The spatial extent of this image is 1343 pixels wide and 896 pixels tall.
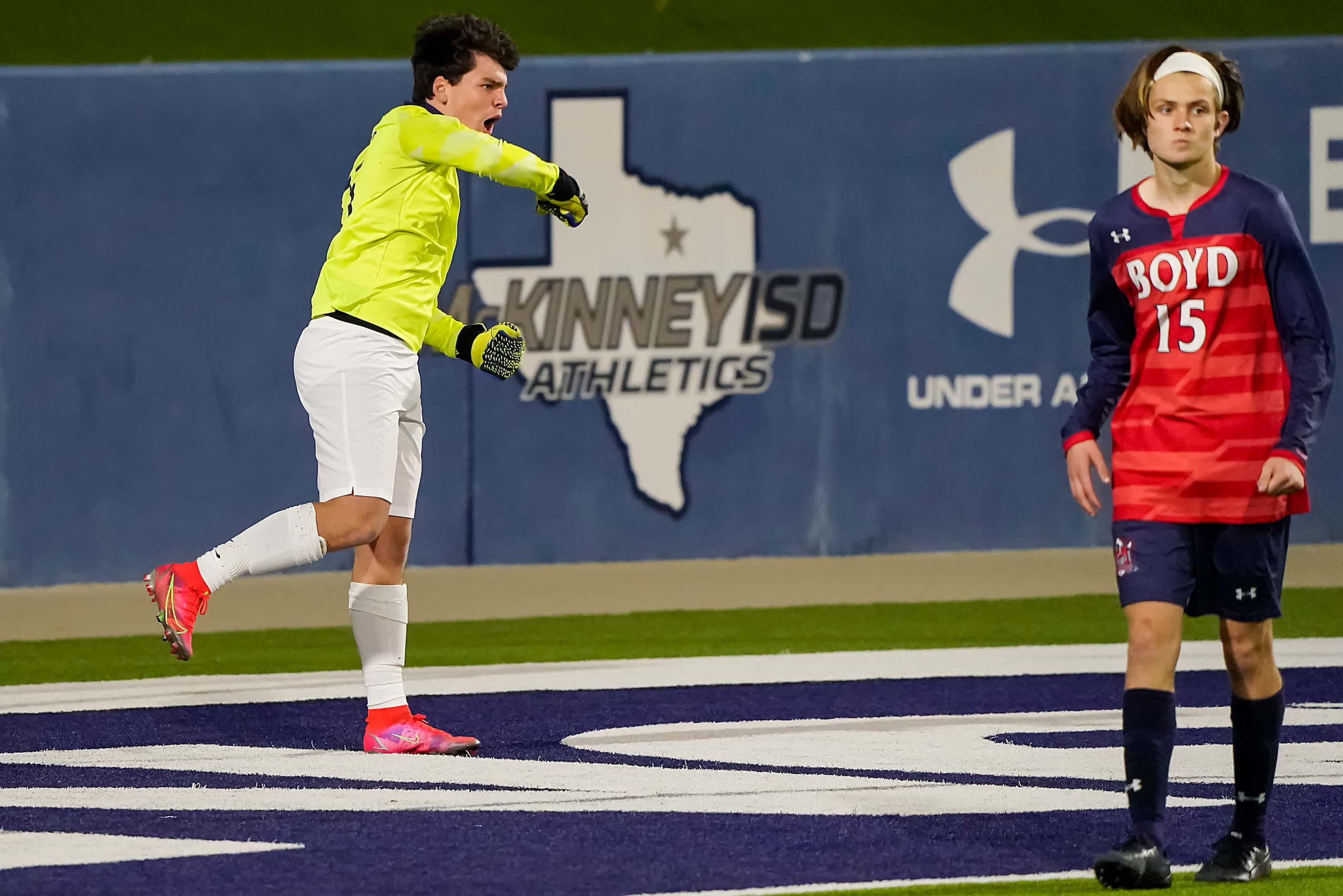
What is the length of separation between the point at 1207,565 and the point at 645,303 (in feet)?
22.0

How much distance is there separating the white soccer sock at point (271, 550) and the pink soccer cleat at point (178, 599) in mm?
68

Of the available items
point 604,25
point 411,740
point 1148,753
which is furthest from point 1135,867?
point 604,25

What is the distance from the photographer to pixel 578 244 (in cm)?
1112

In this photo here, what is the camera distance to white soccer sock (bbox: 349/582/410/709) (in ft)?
20.8

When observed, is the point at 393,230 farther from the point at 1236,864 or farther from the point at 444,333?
the point at 1236,864

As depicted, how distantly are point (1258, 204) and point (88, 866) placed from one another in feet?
9.52

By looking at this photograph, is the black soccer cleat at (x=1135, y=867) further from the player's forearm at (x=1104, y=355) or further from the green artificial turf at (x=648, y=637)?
the green artificial turf at (x=648, y=637)

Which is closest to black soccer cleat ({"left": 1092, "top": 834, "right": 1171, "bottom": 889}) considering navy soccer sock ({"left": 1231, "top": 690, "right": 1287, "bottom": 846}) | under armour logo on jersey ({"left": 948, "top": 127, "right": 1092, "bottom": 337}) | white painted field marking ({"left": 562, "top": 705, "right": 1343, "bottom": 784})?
navy soccer sock ({"left": 1231, "top": 690, "right": 1287, "bottom": 846})

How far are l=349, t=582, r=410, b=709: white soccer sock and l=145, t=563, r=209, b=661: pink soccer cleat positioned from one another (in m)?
0.56

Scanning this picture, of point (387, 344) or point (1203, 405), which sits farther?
point (387, 344)

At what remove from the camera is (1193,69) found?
4.65 m

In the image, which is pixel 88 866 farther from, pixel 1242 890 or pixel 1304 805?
pixel 1304 805

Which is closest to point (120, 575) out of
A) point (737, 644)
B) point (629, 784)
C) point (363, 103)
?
point (363, 103)

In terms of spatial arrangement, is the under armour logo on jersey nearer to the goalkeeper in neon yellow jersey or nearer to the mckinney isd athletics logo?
the mckinney isd athletics logo
